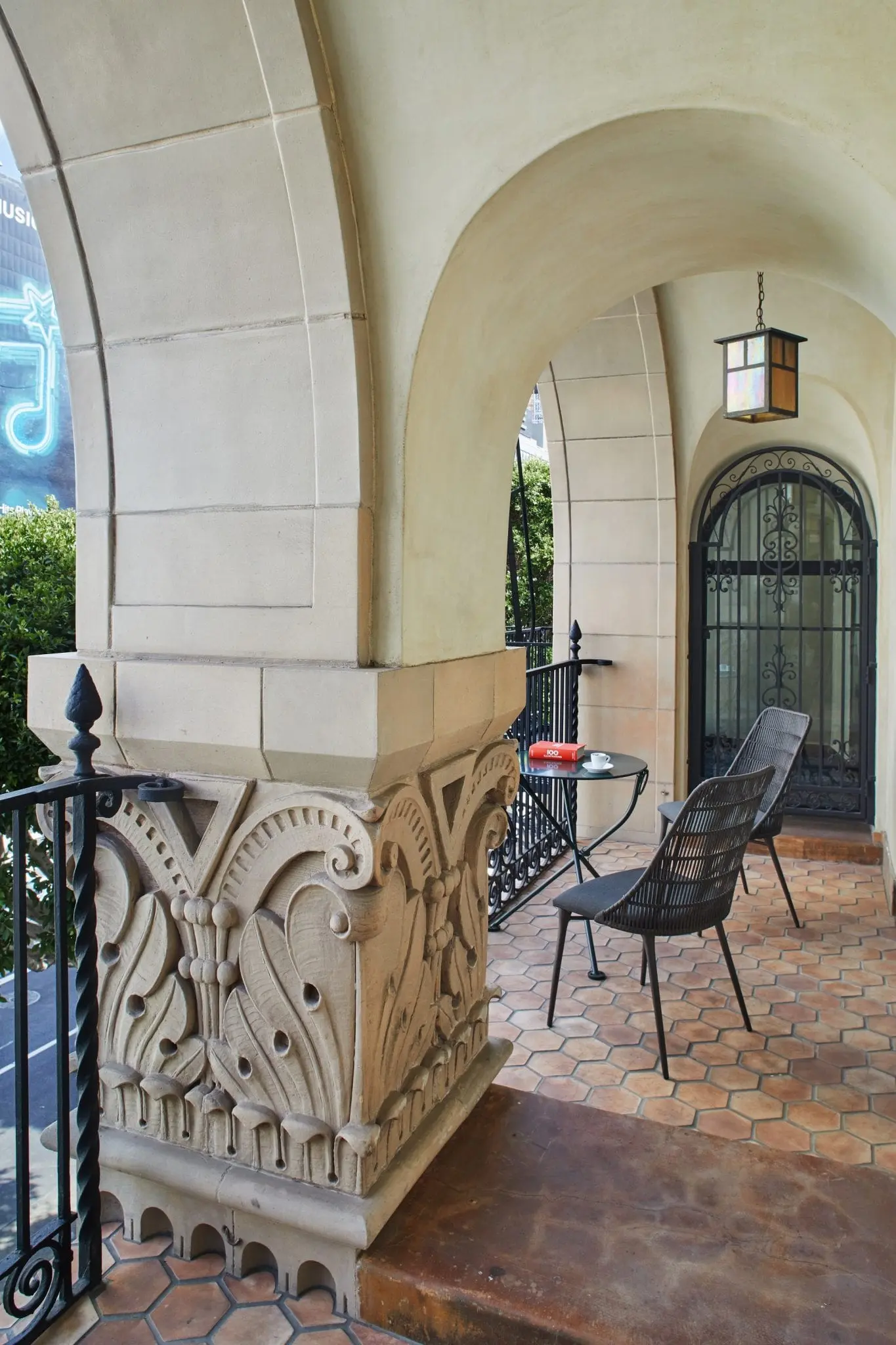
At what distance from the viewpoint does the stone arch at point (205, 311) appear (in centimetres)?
156

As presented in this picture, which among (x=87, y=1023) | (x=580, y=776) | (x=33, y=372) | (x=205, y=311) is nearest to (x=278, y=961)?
(x=87, y=1023)

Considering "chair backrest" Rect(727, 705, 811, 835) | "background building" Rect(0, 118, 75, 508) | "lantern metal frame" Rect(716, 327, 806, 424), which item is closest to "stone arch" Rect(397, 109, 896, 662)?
"lantern metal frame" Rect(716, 327, 806, 424)

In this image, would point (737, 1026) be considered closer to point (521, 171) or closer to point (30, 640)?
point (30, 640)

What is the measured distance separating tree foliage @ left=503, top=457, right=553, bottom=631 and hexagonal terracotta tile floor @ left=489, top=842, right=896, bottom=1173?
4922 millimetres

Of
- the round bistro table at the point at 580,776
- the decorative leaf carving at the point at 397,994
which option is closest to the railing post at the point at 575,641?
the round bistro table at the point at 580,776

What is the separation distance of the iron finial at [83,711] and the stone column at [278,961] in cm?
16

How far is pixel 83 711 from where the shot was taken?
1551mm

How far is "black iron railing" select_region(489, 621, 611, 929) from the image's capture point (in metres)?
4.60

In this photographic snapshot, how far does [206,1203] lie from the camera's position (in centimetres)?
169

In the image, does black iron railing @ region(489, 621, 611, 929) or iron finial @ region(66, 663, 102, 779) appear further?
black iron railing @ region(489, 621, 611, 929)

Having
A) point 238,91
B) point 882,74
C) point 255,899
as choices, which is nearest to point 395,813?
point 255,899

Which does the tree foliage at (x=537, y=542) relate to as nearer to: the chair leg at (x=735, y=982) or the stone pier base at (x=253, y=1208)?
the chair leg at (x=735, y=982)

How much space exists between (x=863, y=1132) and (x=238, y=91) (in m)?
2.95

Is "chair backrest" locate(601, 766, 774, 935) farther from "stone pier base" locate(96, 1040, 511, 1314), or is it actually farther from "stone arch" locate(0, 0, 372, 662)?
"stone arch" locate(0, 0, 372, 662)
